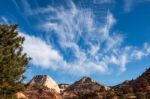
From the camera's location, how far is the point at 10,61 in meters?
45.8

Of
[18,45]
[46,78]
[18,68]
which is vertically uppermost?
[46,78]

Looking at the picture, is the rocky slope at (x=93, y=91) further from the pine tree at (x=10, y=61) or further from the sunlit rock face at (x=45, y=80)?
the pine tree at (x=10, y=61)

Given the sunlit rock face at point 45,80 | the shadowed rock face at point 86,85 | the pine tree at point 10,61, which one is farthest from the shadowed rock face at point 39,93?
the pine tree at point 10,61

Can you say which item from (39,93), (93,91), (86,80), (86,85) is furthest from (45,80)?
(39,93)

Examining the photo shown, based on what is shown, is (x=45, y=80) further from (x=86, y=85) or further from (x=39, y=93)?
(x=39, y=93)

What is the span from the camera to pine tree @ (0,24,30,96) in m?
45.0

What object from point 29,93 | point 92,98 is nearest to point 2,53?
point 92,98

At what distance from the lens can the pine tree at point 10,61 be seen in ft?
148

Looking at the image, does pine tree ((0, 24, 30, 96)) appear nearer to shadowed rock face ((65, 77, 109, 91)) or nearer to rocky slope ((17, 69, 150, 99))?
rocky slope ((17, 69, 150, 99))

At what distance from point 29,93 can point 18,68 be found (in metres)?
64.2

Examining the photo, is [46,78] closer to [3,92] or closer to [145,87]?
[145,87]

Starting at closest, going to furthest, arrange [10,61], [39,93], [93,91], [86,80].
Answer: [10,61]
[39,93]
[93,91]
[86,80]

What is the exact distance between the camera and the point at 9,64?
45.7m

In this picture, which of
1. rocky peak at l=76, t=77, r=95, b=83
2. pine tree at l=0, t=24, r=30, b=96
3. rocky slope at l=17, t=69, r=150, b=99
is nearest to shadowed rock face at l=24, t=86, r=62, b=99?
rocky slope at l=17, t=69, r=150, b=99
